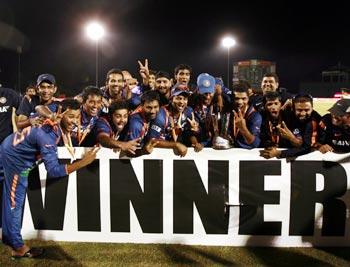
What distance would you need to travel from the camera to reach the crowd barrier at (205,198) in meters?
4.67

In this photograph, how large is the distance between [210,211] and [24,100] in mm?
3212

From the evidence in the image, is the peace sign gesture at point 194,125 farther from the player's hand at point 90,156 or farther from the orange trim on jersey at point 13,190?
the orange trim on jersey at point 13,190

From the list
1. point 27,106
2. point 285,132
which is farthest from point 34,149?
point 285,132

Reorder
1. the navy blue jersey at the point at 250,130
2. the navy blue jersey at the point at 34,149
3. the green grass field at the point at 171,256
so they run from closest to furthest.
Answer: the navy blue jersey at the point at 34,149
the green grass field at the point at 171,256
the navy blue jersey at the point at 250,130

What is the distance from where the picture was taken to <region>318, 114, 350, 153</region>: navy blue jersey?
4605 millimetres

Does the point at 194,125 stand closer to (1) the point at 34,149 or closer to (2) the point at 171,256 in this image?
(2) the point at 171,256

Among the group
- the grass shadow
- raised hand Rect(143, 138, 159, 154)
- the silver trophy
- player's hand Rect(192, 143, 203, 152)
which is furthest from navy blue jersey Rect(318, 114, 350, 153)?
raised hand Rect(143, 138, 159, 154)

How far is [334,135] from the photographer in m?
4.67

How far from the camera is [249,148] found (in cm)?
492

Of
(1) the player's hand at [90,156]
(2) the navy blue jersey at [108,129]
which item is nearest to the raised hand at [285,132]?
(2) the navy blue jersey at [108,129]

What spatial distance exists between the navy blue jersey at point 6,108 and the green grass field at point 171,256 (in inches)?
75.2

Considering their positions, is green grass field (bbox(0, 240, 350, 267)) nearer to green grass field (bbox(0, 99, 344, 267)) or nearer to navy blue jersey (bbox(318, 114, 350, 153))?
green grass field (bbox(0, 99, 344, 267))

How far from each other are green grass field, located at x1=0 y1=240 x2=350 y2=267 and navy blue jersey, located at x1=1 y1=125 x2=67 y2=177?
940 millimetres

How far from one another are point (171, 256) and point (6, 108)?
330 centimetres
